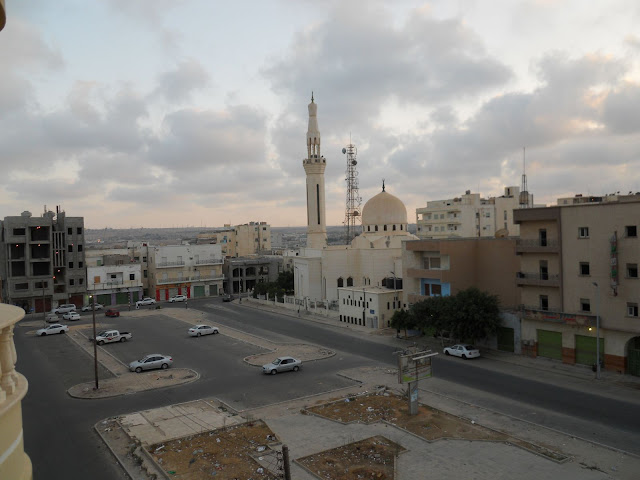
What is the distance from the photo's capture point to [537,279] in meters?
34.5

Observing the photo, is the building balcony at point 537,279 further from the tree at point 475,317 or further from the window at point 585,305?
the tree at point 475,317

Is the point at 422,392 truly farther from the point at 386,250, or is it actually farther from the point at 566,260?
the point at 386,250

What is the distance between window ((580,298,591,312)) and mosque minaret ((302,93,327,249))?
130 feet

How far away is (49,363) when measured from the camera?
3684 cm

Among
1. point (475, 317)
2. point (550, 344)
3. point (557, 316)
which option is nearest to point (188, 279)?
point (475, 317)

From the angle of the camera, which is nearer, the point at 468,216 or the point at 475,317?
the point at 475,317

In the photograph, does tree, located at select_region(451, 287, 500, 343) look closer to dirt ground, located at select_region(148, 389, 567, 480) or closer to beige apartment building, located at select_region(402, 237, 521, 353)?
beige apartment building, located at select_region(402, 237, 521, 353)

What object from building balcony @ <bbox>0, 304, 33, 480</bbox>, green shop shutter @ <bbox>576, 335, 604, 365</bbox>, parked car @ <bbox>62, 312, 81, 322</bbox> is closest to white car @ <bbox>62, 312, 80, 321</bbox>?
parked car @ <bbox>62, 312, 81, 322</bbox>

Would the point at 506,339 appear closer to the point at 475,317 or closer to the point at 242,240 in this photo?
the point at 475,317

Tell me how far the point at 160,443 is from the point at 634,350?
84.5 feet

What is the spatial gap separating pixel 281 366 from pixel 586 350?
61.3 ft

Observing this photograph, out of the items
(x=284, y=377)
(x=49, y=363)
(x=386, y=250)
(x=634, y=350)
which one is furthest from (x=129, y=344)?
(x=634, y=350)

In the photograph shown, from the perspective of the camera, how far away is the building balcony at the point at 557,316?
3109cm

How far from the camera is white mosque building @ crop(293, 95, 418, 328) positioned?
49219 millimetres
